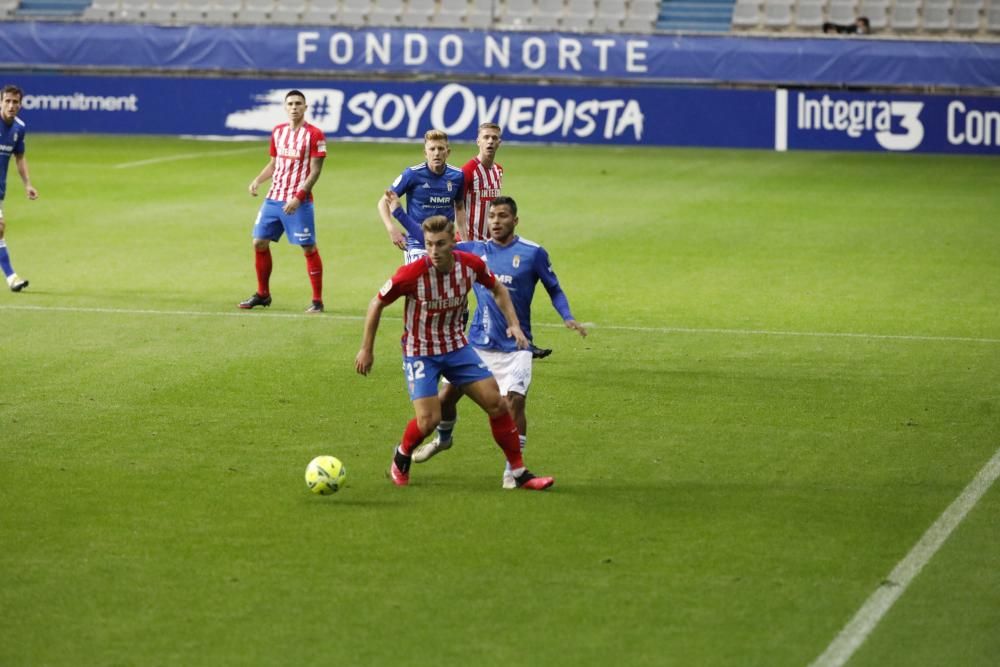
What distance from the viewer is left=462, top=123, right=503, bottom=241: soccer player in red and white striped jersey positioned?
46.7 ft

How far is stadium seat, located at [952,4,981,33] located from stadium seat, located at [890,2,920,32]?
903mm

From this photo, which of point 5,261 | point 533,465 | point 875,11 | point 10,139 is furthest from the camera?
point 875,11

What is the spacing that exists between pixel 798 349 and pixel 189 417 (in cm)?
575

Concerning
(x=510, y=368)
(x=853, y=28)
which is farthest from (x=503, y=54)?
(x=510, y=368)

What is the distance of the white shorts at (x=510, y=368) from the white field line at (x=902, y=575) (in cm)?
275

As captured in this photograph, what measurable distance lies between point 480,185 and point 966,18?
2638 centimetres

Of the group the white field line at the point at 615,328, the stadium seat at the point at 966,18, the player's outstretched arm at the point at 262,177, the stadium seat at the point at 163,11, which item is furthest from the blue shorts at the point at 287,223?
the stadium seat at the point at 966,18

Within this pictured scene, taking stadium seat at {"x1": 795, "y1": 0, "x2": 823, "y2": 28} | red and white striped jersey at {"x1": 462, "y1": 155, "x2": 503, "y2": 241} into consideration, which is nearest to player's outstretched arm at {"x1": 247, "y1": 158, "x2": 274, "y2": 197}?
red and white striped jersey at {"x1": 462, "y1": 155, "x2": 503, "y2": 241}

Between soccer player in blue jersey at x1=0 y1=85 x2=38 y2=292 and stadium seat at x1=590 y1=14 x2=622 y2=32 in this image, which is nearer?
soccer player in blue jersey at x1=0 y1=85 x2=38 y2=292

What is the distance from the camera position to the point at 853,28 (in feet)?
118

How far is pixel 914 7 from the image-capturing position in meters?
37.9

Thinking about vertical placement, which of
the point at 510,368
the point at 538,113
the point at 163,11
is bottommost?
the point at 510,368

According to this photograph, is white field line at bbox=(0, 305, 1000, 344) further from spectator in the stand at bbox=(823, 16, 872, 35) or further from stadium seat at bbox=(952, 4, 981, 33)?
stadium seat at bbox=(952, 4, 981, 33)

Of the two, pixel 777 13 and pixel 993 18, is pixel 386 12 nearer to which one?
pixel 777 13
